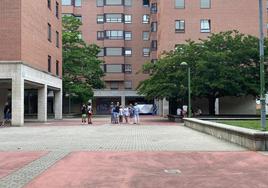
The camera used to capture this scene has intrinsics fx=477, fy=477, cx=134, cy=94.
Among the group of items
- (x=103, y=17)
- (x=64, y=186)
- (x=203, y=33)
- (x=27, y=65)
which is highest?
(x=103, y=17)

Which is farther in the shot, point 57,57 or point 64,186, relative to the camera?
point 57,57

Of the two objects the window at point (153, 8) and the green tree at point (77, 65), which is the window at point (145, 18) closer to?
the window at point (153, 8)

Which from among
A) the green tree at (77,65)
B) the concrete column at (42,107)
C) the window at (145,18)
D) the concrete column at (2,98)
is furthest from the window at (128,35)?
the concrete column at (42,107)

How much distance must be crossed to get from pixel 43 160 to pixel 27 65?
25.3 metres

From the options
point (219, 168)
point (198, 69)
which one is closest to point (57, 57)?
point (198, 69)

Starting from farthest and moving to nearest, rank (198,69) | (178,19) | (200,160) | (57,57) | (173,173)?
(178,19) < (57,57) < (198,69) < (200,160) < (173,173)

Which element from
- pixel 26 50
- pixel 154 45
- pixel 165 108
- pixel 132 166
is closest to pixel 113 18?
pixel 154 45

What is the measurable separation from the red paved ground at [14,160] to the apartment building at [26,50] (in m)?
21.4

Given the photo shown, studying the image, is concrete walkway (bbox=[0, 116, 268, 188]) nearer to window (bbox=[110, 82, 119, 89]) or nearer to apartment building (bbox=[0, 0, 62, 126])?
apartment building (bbox=[0, 0, 62, 126])

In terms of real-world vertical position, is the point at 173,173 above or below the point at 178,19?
below

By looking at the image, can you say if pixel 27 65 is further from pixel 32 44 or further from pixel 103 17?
pixel 103 17

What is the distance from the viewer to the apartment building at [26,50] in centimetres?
3631

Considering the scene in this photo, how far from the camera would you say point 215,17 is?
205 feet

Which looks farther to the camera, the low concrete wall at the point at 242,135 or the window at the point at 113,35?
the window at the point at 113,35
